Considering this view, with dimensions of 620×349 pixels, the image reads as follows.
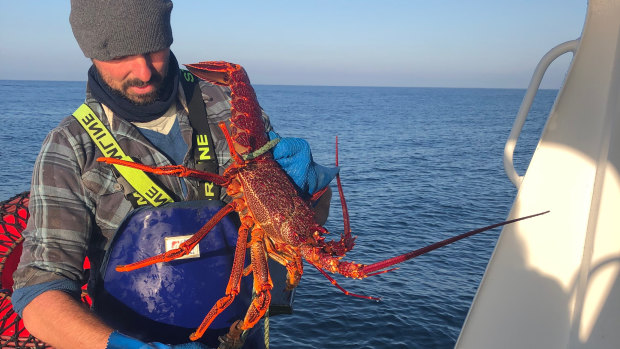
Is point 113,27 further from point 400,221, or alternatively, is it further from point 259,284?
point 400,221

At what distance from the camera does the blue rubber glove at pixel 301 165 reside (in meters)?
4.10

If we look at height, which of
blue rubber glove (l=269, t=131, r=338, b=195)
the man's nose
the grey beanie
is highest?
the grey beanie

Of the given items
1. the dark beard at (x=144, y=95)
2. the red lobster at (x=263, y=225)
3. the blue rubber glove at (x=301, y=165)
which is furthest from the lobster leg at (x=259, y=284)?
the dark beard at (x=144, y=95)

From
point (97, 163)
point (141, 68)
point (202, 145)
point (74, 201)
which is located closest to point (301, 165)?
point (202, 145)

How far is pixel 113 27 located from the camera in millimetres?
3283

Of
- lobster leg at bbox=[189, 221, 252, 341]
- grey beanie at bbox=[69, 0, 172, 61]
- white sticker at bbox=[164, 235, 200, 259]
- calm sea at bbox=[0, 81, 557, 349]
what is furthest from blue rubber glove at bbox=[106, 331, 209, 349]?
calm sea at bbox=[0, 81, 557, 349]

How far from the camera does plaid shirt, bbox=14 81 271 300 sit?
3.12 m

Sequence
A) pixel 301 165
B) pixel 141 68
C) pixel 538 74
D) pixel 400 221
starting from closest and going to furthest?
pixel 141 68 < pixel 538 74 < pixel 301 165 < pixel 400 221

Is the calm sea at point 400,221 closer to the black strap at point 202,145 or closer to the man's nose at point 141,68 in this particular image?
the black strap at point 202,145

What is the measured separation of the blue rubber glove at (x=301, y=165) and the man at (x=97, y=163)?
58 cm

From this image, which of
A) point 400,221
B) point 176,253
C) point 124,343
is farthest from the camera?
point 400,221

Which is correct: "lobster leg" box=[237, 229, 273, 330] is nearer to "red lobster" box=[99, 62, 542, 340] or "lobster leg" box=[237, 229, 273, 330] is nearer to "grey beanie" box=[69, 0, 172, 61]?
"red lobster" box=[99, 62, 542, 340]

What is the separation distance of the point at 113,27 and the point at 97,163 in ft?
3.10

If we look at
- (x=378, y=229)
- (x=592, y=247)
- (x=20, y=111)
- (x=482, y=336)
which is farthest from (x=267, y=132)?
(x=20, y=111)
